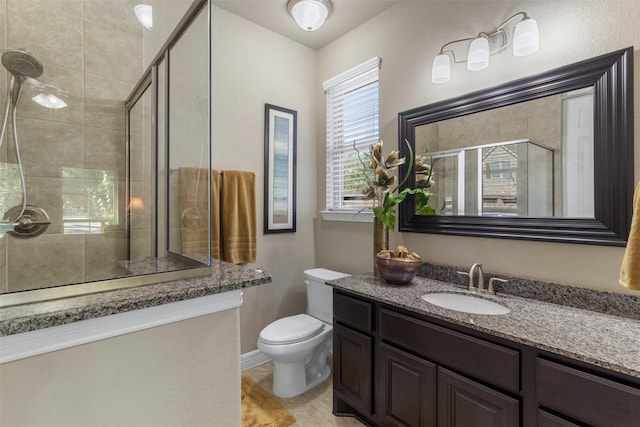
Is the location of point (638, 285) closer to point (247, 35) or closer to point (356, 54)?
point (356, 54)

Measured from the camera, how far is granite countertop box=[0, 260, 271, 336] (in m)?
0.66

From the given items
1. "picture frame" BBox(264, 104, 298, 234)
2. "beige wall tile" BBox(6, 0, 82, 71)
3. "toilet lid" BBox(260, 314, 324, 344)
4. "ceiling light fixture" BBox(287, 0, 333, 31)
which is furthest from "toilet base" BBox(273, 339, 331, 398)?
"ceiling light fixture" BBox(287, 0, 333, 31)

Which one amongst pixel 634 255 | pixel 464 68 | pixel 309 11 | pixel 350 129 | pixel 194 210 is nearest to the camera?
pixel 634 255

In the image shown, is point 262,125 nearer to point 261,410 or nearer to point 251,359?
point 251,359

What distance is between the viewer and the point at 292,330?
205 cm

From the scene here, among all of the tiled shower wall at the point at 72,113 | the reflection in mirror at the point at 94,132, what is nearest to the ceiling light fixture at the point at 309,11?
the reflection in mirror at the point at 94,132

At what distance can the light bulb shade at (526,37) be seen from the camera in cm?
146

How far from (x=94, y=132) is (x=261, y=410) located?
75.7 inches

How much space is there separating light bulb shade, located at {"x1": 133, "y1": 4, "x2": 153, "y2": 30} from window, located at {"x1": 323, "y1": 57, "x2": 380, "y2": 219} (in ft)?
4.80

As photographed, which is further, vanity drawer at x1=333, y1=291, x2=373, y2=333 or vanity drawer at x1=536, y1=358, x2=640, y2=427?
vanity drawer at x1=333, y1=291, x2=373, y2=333

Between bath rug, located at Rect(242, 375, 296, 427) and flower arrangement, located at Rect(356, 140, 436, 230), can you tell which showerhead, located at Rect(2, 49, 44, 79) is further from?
bath rug, located at Rect(242, 375, 296, 427)

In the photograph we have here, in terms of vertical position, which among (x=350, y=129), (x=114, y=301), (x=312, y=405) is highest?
(x=350, y=129)

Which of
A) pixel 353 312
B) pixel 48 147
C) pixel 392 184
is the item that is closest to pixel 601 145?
pixel 392 184

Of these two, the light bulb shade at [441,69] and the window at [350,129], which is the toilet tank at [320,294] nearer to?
the window at [350,129]
